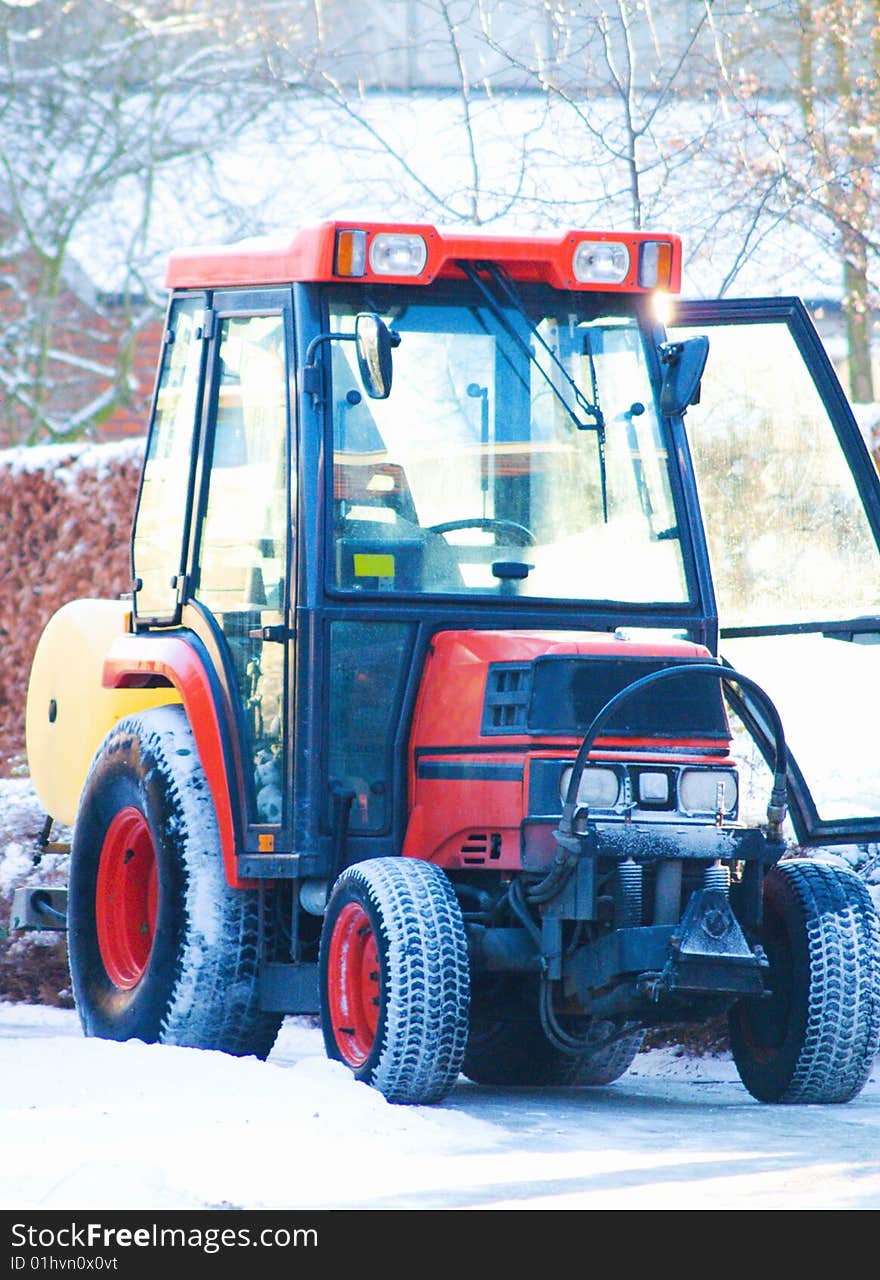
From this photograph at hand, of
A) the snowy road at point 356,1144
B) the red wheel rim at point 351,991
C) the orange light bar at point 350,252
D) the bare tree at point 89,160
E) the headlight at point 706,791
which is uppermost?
the bare tree at point 89,160

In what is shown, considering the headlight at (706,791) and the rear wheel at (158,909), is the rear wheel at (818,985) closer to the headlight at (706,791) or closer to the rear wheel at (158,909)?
the headlight at (706,791)

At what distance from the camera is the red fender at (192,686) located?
21.6 ft

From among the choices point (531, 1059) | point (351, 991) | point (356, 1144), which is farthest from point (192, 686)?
point (356, 1144)

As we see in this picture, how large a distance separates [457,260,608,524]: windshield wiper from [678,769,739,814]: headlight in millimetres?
936

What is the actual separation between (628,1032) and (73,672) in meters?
2.67

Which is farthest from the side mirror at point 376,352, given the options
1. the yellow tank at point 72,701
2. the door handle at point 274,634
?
the yellow tank at point 72,701

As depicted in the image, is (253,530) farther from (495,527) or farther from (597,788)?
(597,788)

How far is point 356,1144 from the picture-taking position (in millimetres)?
5219

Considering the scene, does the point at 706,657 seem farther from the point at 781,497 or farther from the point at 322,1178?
the point at 322,1178

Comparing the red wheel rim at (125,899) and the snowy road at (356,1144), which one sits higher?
the red wheel rim at (125,899)

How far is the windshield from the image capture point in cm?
647

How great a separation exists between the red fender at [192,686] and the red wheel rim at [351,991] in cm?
46

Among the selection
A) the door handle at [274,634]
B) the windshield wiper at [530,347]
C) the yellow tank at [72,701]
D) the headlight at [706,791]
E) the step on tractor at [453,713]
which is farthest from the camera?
the yellow tank at [72,701]

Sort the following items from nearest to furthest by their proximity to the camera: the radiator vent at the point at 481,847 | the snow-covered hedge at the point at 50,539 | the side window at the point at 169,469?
the radiator vent at the point at 481,847
the side window at the point at 169,469
the snow-covered hedge at the point at 50,539
